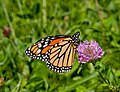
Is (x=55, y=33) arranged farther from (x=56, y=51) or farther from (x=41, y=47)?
(x=41, y=47)

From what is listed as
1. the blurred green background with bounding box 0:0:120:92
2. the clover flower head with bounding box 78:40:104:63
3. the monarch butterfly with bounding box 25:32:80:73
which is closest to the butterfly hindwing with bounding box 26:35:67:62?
the monarch butterfly with bounding box 25:32:80:73

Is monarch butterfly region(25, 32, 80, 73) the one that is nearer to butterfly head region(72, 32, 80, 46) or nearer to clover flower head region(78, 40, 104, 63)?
butterfly head region(72, 32, 80, 46)

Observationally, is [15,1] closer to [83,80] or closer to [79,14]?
[79,14]

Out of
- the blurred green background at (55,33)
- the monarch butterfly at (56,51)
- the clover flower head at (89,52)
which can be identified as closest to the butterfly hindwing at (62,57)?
the monarch butterfly at (56,51)

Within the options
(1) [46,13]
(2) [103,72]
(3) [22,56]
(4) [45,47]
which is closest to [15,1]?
(1) [46,13]

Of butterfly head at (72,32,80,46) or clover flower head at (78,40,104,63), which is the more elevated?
butterfly head at (72,32,80,46)

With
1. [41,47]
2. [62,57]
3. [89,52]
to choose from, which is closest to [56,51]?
[62,57]
